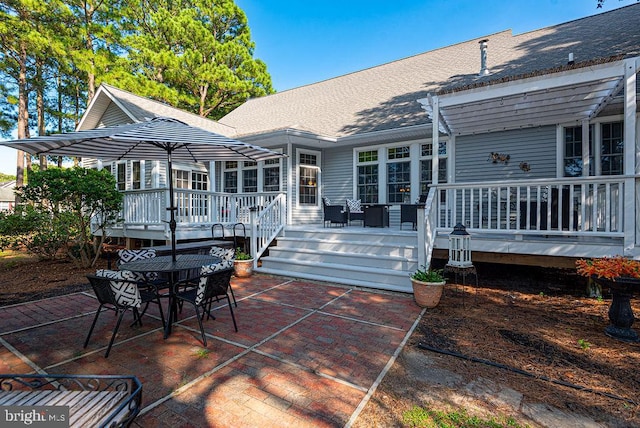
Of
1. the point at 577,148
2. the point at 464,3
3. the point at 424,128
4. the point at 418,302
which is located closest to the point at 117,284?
the point at 418,302

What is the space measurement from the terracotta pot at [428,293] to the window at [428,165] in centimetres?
451

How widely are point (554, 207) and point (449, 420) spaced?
539cm

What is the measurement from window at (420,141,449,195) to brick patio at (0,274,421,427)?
4493mm

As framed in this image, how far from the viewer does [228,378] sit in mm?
2666

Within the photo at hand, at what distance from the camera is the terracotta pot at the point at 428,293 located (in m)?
4.44

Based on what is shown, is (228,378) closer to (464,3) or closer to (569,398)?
(569,398)

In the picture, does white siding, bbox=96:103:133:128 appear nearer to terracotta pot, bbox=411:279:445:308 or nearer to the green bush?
the green bush

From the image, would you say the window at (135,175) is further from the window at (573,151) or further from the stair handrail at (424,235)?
the window at (573,151)

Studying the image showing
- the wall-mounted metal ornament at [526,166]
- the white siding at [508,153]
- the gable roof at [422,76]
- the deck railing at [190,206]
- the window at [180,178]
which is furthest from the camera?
the window at [180,178]

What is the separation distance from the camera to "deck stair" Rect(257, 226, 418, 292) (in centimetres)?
549

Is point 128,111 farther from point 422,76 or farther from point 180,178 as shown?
point 422,76

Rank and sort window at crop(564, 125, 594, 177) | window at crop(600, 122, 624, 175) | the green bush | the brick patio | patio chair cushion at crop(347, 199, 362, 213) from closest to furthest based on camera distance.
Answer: the brick patio → window at crop(600, 122, 624, 175) → window at crop(564, 125, 594, 177) → the green bush → patio chair cushion at crop(347, 199, 362, 213)

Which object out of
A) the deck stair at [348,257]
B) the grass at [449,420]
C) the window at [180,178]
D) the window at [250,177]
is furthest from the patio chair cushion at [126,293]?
the window at [180,178]

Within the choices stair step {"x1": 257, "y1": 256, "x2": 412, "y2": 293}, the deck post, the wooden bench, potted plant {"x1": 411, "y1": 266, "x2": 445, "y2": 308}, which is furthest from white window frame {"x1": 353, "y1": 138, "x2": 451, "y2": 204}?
the wooden bench
